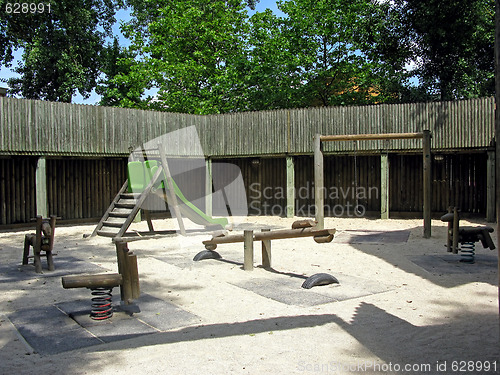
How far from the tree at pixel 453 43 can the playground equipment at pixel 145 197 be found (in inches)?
653

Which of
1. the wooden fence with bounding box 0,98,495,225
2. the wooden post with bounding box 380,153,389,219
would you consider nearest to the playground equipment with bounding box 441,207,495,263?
the wooden fence with bounding box 0,98,495,225

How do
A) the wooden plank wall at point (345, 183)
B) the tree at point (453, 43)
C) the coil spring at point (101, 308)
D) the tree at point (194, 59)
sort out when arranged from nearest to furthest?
the coil spring at point (101, 308)
the wooden plank wall at point (345, 183)
the tree at point (453, 43)
the tree at point (194, 59)

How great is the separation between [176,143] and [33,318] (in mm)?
12775

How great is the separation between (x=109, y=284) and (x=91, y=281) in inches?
8.9

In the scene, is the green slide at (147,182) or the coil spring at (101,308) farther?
the green slide at (147,182)

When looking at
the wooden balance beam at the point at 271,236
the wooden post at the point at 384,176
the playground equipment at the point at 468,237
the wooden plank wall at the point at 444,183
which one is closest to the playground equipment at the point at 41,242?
the wooden balance beam at the point at 271,236

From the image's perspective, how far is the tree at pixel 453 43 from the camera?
23.1 m

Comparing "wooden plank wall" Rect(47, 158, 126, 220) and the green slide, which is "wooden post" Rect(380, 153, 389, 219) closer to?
the green slide

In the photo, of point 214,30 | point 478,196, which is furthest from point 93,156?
point 214,30

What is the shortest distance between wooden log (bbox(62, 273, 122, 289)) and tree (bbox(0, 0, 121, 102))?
2328 centimetres

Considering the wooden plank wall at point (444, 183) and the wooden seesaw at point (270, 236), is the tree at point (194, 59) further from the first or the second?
the wooden seesaw at point (270, 236)

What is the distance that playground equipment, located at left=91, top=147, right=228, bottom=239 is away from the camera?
13094mm

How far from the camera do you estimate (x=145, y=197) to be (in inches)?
510

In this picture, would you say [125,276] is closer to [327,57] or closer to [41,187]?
[41,187]
